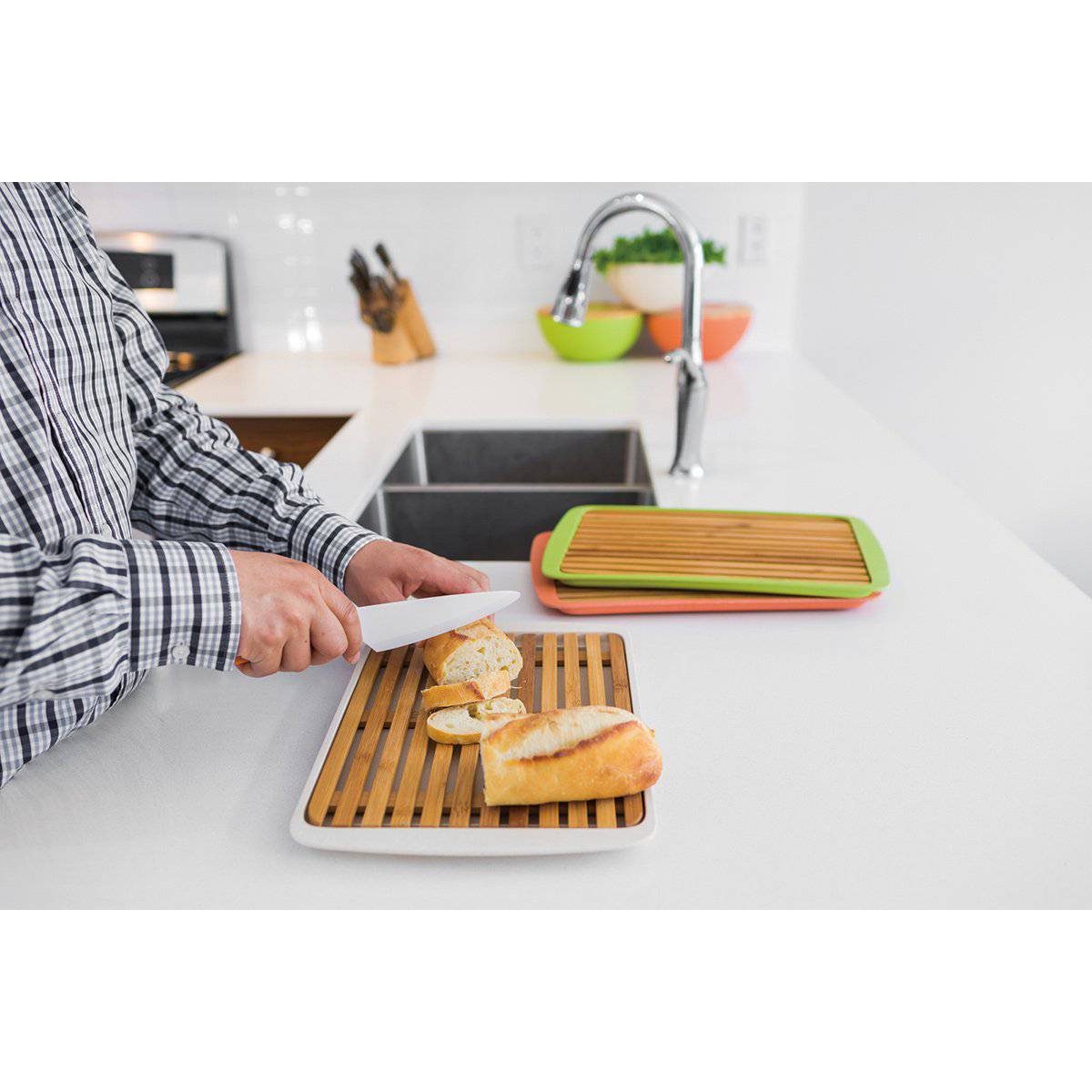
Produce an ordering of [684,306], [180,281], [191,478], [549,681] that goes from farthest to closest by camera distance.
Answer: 1. [180,281]
2. [684,306]
3. [191,478]
4. [549,681]

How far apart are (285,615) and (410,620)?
0.56 ft

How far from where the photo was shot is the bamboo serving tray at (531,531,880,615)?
1.07 metres

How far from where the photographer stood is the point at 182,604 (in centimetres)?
71

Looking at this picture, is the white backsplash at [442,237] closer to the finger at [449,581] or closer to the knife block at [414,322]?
the knife block at [414,322]

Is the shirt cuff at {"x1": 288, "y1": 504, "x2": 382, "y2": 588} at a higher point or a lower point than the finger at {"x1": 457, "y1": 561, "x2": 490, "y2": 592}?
higher

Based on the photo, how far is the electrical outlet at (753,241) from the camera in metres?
2.53

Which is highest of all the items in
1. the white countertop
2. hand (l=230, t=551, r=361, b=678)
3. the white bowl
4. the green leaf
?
the green leaf

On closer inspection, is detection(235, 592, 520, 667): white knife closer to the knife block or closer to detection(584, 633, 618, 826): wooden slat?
detection(584, 633, 618, 826): wooden slat

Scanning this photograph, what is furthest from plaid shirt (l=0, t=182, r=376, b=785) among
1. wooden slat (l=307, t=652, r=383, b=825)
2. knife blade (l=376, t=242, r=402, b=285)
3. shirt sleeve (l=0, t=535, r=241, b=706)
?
knife blade (l=376, t=242, r=402, b=285)

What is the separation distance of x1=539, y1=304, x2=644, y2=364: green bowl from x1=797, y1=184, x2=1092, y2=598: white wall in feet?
2.01

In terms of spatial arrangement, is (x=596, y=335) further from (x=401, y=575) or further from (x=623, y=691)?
(x=623, y=691)

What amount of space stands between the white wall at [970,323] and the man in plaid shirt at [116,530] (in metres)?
2.02

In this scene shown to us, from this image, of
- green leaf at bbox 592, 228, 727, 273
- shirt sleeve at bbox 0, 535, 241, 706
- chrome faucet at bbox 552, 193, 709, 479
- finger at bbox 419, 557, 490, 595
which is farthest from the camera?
green leaf at bbox 592, 228, 727, 273

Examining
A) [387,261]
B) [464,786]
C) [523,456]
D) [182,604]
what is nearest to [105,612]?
[182,604]
